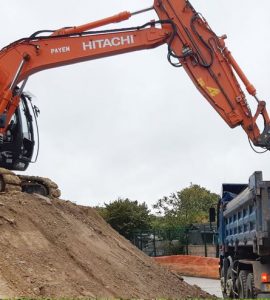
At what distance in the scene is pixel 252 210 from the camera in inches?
412

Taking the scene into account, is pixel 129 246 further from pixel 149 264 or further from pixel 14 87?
pixel 14 87

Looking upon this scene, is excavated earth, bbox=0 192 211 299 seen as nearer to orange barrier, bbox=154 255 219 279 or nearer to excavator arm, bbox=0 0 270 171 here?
excavator arm, bbox=0 0 270 171

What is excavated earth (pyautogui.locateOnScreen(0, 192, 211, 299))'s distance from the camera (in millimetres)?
11106

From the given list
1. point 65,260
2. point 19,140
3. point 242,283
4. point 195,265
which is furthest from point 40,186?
point 195,265

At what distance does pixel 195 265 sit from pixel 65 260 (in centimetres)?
1709

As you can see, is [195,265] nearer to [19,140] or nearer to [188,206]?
[19,140]

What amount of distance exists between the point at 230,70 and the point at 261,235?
510 centimetres

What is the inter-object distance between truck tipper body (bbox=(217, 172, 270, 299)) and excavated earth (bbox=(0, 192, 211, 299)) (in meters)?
1.25

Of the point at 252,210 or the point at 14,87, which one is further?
the point at 14,87

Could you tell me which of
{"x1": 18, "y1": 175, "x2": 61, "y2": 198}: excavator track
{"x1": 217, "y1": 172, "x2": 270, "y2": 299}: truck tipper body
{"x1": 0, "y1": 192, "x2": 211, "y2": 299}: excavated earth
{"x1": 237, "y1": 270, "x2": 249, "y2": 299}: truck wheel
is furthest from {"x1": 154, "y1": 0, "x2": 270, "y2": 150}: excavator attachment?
{"x1": 18, "y1": 175, "x2": 61, "y2": 198}: excavator track

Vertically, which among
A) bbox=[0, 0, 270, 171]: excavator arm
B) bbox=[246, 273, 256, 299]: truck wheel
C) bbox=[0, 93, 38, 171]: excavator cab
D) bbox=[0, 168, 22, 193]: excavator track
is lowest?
bbox=[246, 273, 256, 299]: truck wheel

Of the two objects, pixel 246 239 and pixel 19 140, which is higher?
pixel 19 140

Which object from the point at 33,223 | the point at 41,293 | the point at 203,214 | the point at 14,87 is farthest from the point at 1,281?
the point at 203,214

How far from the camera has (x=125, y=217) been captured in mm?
41281
